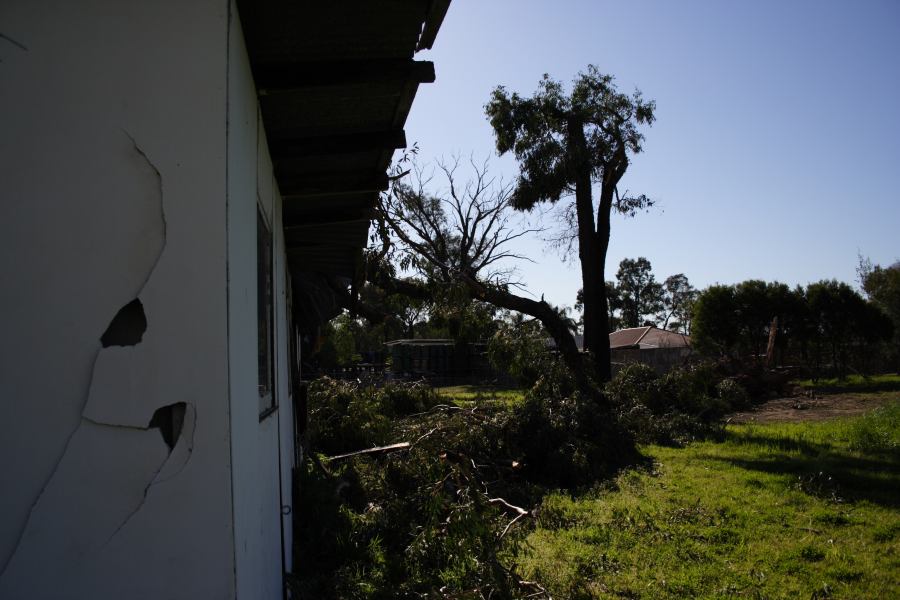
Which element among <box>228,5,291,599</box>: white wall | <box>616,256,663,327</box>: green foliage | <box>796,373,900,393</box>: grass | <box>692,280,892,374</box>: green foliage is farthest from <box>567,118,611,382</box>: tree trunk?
<box>616,256,663,327</box>: green foliage

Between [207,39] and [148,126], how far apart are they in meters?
0.32

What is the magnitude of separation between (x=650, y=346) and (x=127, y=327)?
4084 centimetres

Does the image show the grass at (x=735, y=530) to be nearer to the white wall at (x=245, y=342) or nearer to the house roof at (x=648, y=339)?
the white wall at (x=245, y=342)

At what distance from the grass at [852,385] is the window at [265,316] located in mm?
21496

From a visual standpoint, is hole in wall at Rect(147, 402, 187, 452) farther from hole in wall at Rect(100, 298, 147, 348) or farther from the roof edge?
the roof edge

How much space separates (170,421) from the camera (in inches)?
68.9

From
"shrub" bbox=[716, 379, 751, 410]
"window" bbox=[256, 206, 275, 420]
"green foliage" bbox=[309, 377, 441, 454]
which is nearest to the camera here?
"window" bbox=[256, 206, 275, 420]

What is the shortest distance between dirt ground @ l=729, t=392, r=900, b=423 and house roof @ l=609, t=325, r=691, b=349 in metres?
20.4

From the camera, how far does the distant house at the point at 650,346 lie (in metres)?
32.6

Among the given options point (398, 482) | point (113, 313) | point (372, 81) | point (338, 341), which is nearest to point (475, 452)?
point (398, 482)

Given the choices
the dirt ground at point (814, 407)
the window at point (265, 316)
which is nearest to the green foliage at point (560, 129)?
the dirt ground at point (814, 407)

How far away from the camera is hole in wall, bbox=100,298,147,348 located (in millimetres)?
1729

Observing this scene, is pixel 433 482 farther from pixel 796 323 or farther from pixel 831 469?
pixel 796 323

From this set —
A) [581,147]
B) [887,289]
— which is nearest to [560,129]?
[581,147]
